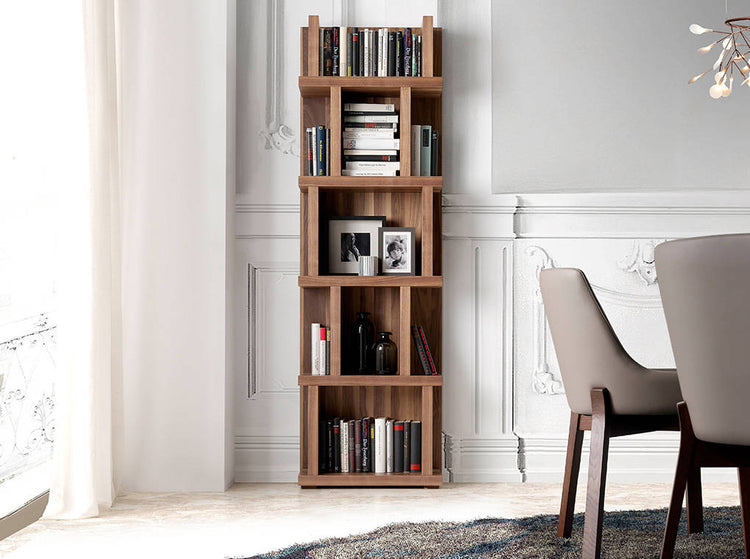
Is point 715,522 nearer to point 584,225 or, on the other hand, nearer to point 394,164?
point 584,225

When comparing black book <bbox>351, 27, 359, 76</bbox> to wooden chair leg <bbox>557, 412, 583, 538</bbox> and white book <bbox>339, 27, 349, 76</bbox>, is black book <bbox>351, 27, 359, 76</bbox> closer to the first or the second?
white book <bbox>339, 27, 349, 76</bbox>

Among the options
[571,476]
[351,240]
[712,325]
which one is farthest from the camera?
[351,240]

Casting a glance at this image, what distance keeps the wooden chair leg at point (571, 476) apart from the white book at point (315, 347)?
1146mm

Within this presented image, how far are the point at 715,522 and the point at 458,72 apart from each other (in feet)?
6.68

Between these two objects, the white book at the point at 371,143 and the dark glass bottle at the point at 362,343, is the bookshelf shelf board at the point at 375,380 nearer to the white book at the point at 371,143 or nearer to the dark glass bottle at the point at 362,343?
the dark glass bottle at the point at 362,343

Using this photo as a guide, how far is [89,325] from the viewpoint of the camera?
8.34 feet

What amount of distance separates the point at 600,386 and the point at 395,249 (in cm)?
128

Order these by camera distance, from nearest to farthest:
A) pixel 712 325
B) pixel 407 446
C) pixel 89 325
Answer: pixel 712 325 → pixel 89 325 → pixel 407 446

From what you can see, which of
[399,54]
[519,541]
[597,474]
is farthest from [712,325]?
[399,54]

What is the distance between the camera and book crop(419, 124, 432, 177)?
310cm

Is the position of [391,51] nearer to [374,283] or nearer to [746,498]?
[374,283]

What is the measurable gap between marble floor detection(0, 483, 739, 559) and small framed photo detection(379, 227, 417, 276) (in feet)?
3.00

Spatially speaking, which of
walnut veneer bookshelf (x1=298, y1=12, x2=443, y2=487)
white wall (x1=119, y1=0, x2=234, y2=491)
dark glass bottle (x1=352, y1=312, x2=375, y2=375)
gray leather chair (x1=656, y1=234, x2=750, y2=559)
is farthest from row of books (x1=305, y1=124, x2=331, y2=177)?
gray leather chair (x1=656, y1=234, x2=750, y2=559)

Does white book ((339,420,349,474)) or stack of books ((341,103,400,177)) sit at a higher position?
stack of books ((341,103,400,177))
